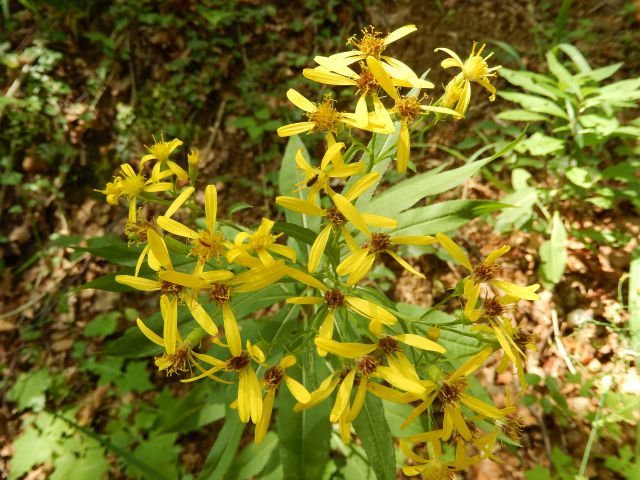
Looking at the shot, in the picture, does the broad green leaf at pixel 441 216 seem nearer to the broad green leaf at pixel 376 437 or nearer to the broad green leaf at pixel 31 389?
the broad green leaf at pixel 376 437

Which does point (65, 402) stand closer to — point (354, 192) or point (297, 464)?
point (297, 464)

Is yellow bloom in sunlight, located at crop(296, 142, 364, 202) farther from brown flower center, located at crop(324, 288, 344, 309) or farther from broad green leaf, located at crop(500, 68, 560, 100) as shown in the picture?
broad green leaf, located at crop(500, 68, 560, 100)

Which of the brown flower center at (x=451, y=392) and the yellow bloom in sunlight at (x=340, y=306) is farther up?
the yellow bloom in sunlight at (x=340, y=306)

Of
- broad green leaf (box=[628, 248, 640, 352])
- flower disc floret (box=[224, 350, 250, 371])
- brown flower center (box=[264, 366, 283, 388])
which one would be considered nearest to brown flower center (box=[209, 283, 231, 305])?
flower disc floret (box=[224, 350, 250, 371])

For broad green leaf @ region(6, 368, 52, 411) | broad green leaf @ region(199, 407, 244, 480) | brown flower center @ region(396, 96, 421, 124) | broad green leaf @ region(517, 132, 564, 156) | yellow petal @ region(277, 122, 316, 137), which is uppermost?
broad green leaf @ region(517, 132, 564, 156)

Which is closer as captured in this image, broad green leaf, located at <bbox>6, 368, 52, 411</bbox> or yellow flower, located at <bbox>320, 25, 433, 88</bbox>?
yellow flower, located at <bbox>320, 25, 433, 88</bbox>

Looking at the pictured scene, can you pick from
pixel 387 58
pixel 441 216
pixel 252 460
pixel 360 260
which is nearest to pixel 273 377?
pixel 360 260

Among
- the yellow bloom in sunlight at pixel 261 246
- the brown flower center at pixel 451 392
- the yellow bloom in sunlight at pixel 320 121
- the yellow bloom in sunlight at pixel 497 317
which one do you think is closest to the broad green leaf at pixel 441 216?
the yellow bloom in sunlight at pixel 497 317
